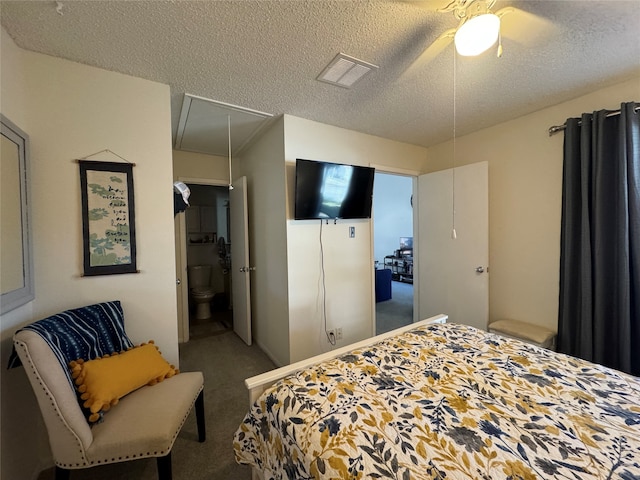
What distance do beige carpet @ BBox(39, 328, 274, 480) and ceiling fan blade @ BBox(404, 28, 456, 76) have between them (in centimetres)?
271

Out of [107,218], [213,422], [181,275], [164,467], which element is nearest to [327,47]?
[107,218]

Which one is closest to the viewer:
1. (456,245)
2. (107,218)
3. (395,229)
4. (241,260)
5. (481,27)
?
(481,27)

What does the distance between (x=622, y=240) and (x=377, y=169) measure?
207cm

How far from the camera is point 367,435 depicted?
866 millimetres

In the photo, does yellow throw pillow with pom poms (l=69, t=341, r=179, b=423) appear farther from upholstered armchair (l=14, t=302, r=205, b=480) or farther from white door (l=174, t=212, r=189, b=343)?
white door (l=174, t=212, r=189, b=343)

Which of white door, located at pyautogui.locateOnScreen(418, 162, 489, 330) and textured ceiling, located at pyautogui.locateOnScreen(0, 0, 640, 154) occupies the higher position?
textured ceiling, located at pyautogui.locateOnScreen(0, 0, 640, 154)

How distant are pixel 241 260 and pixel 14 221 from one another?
1972mm

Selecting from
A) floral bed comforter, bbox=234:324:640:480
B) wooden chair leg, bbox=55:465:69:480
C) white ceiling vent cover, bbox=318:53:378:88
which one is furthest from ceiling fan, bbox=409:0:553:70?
wooden chair leg, bbox=55:465:69:480

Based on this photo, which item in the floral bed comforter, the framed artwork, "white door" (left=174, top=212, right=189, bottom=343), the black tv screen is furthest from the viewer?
"white door" (left=174, top=212, right=189, bottom=343)

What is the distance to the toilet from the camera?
3975 millimetres

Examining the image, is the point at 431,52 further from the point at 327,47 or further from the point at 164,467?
the point at 164,467

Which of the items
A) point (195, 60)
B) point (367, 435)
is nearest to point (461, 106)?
point (195, 60)

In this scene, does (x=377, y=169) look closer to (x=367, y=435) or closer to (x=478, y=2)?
(x=478, y=2)

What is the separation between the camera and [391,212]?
7051mm
